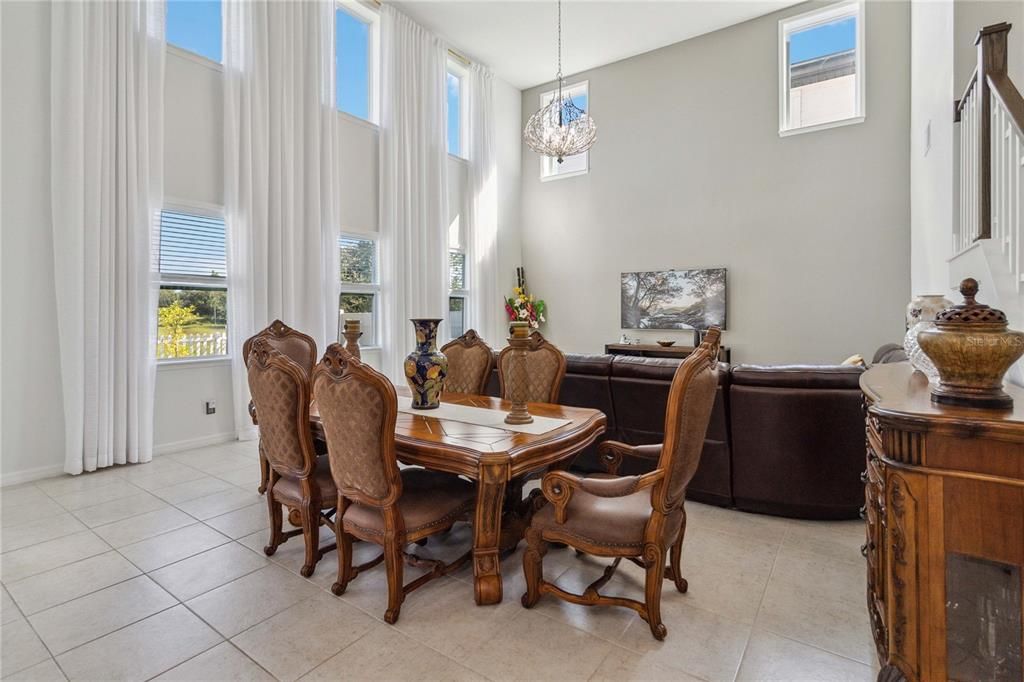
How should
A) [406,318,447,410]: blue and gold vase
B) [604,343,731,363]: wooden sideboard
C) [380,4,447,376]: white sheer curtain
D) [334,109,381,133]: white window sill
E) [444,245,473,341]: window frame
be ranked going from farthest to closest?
[444,245,473,341]: window frame
[604,343,731,363]: wooden sideboard
[380,4,447,376]: white sheer curtain
[334,109,381,133]: white window sill
[406,318,447,410]: blue and gold vase

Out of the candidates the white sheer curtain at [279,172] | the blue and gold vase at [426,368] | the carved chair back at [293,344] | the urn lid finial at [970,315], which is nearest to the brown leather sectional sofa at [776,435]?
the blue and gold vase at [426,368]

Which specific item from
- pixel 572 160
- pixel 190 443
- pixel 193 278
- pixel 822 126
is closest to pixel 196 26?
pixel 193 278

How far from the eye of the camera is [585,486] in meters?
1.74

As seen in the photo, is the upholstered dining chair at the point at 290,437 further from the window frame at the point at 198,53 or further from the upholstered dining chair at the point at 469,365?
the window frame at the point at 198,53

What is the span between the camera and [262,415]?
2.21m

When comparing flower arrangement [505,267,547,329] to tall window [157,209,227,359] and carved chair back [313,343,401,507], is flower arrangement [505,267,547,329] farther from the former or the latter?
carved chair back [313,343,401,507]

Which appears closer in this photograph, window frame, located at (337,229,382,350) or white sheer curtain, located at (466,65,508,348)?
window frame, located at (337,229,382,350)

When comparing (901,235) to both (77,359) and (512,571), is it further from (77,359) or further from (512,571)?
(77,359)

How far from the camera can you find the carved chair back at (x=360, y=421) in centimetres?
173

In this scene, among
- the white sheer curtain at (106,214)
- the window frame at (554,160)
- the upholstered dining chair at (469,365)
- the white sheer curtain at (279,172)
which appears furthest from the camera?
the window frame at (554,160)

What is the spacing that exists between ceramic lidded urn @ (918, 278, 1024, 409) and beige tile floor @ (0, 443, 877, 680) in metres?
1.03

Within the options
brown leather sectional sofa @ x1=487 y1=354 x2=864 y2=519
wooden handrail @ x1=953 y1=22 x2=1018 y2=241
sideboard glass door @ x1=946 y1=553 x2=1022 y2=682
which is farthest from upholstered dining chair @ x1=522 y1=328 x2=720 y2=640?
wooden handrail @ x1=953 y1=22 x2=1018 y2=241

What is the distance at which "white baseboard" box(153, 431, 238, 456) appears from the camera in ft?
13.5

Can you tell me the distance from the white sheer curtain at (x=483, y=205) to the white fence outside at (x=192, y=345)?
3.53 meters
